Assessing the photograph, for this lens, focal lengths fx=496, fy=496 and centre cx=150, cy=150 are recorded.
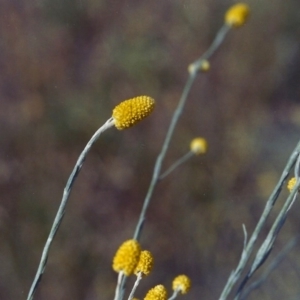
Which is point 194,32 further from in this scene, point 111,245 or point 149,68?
point 111,245

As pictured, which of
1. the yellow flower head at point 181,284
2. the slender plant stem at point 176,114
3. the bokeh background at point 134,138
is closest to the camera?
the slender plant stem at point 176,114

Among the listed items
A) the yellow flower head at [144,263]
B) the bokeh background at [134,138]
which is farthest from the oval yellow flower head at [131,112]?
the bokeh background at [134,138]

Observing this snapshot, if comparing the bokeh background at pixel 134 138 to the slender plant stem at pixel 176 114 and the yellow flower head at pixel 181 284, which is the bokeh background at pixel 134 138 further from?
the slender plant stem at pixel 176 114

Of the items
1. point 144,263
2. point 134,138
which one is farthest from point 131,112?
point 134,138

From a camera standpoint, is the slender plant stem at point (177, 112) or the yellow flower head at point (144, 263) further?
the yellow flower head at point (144, 263)

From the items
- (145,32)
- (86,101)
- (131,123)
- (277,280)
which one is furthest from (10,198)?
(131,123)

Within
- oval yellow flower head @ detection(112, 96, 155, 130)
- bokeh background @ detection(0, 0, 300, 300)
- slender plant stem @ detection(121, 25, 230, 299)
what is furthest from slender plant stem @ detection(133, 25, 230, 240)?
bokeh background @ detection(0, 0, 300, 300)

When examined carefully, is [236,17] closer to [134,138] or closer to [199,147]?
[199,147]
